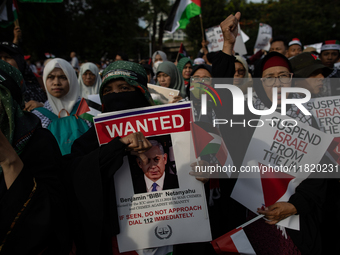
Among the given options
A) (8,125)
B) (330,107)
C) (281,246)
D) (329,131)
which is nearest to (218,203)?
(281,246)

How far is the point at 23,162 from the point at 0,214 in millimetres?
269

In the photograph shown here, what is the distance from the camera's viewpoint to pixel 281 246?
183 centimetres

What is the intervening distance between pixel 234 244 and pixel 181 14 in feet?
20.1

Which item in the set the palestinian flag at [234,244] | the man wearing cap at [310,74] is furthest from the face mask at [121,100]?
the man wearing cap at [310,74]

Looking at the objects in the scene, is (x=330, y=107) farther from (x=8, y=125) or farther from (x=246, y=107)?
(x=8, y=125)

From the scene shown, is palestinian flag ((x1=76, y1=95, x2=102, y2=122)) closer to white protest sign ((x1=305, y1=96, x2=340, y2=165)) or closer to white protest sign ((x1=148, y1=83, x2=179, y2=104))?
white protest sign ((x1=148, y1=83, x2=179, y2=104))

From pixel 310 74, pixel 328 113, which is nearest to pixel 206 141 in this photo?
pixel 328 113

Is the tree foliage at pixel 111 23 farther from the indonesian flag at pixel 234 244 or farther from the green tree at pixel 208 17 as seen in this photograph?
the indonesian flag at pixel 234 244

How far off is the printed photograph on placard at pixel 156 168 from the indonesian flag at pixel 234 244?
1.61 ft

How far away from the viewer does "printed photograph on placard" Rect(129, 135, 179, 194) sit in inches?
61.1

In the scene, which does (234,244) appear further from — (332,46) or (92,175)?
(332,46)

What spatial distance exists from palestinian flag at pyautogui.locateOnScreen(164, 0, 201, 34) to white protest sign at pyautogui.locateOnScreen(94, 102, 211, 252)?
214 inches

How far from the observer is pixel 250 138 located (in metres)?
2.08

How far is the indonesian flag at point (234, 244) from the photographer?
1672 mm
